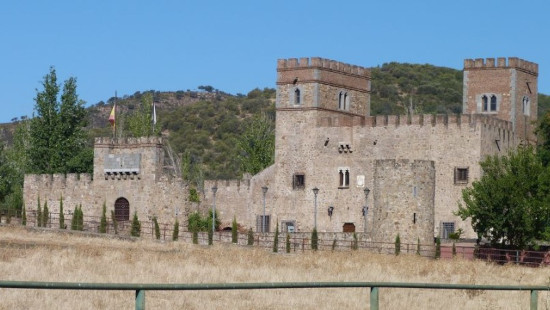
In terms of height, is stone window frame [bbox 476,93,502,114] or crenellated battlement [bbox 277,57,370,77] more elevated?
crenellated battlement [bbox 277,57,370,77]

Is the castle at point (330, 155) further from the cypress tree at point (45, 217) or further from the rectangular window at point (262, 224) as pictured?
the cypress tree at point (45, 217)

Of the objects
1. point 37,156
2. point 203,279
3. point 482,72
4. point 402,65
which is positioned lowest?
point 203,279

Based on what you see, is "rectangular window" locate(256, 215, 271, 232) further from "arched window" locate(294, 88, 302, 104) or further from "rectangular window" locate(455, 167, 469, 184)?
"rectangular window" locate(455, 167, 469, 184)

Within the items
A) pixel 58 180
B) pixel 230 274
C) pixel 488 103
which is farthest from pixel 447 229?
pixel 230 274

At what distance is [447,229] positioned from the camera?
5341cm

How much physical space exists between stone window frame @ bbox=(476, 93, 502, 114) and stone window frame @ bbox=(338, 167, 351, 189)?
7.12 m

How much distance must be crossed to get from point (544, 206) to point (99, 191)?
24209 millimetres

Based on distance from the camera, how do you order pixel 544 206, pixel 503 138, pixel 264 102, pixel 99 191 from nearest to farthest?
pixel 544 206, pixel 503 138, pixel 99 191, pixel 264 102

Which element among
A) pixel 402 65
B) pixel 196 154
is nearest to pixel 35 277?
pixel 196 154

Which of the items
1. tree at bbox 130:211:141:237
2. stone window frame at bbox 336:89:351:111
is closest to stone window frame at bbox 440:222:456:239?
stone window frame at bbox 336:89:351:111

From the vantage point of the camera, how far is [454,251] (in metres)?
46.8

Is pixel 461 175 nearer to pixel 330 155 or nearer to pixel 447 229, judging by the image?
pixel 447 229

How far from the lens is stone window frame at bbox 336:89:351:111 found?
195 feet

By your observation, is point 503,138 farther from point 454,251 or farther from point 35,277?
point 35,277
